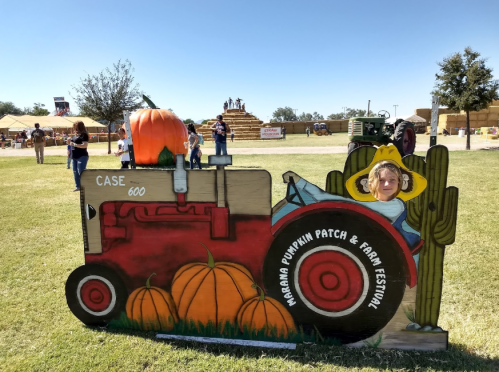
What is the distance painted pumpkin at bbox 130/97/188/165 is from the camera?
8.54m

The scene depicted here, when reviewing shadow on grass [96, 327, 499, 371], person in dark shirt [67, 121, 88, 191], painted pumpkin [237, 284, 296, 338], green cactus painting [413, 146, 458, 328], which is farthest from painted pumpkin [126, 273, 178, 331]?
person in dark shirt [67, 121, 88, 191]

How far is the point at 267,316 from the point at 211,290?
514 millimetres

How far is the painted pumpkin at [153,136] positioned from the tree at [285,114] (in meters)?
100

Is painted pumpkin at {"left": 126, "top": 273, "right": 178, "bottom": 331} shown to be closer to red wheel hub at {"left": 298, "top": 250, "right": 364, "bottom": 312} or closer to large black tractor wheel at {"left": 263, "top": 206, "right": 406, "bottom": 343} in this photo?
large black tractor wheel at {"left": 263, "top": 206, "right": 406, "bottom": 343}

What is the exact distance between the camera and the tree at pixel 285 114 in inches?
4204

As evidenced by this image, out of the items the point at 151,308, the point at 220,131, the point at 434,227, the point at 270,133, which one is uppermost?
the point at 270,133

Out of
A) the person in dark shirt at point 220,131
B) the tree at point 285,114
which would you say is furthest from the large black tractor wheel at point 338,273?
the tree at point 285,114

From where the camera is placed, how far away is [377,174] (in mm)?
2506

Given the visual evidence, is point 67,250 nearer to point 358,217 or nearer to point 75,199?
point 75,199

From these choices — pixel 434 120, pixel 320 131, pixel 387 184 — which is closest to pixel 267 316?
pixel 387 184

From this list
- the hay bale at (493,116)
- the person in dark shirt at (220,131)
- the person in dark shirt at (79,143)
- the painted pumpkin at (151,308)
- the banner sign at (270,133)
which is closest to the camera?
the painted pumpkin at (151,308)

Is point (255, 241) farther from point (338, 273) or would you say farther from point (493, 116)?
point (493, 116)

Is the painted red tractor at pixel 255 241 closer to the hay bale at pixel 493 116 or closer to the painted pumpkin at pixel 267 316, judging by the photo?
the painted pumpkin at pixel 267 316

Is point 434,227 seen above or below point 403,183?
below
